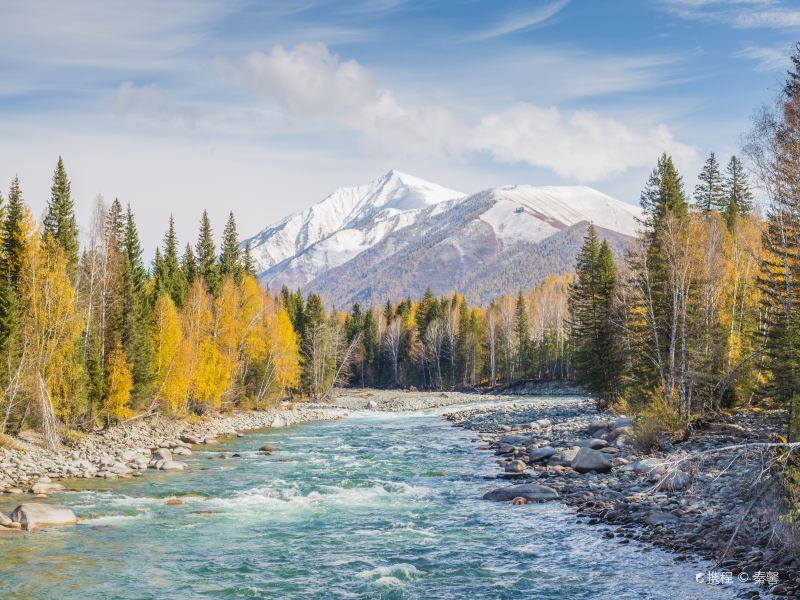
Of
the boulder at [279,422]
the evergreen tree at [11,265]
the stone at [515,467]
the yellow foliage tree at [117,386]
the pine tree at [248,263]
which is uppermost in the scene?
the pine tree at [248,263]

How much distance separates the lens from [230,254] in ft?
235

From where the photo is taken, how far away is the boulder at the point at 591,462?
81.6ft

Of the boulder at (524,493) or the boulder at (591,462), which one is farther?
the boulder at (591,462)

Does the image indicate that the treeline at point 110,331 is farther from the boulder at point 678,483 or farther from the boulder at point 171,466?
the boulder at point 678,483

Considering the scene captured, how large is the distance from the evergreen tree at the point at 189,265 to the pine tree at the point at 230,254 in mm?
3921

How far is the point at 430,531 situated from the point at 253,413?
137ft

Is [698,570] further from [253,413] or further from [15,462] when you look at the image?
[253,413]

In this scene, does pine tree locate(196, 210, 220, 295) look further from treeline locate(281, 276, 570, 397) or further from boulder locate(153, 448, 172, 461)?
boulder locate(153, 448, 172, 461)

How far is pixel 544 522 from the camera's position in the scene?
18719mm

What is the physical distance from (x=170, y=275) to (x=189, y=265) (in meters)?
6.10

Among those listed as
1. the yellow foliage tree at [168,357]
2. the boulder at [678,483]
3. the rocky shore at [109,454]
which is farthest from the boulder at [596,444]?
the yellow foliage tree at [168,357]

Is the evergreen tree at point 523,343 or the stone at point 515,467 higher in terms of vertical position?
the evergreen tree at point 523,343

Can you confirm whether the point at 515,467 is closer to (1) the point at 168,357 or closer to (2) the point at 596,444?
(2) the point at 596,444

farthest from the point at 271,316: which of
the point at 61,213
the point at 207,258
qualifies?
the point at 61,213
